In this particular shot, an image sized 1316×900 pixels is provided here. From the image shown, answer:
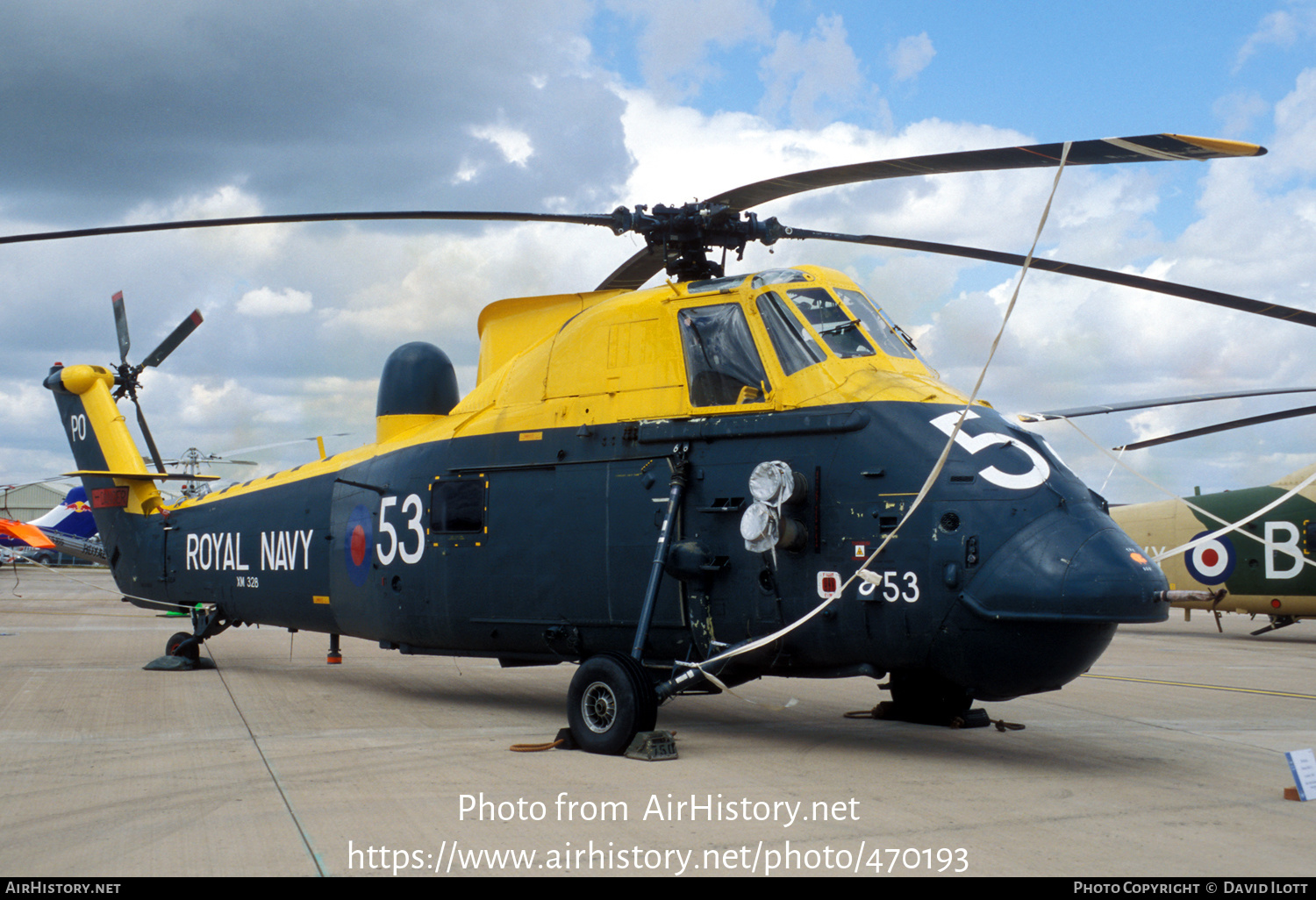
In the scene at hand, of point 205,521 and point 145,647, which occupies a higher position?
point 205,521

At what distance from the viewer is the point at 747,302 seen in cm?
885

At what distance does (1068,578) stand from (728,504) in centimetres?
271

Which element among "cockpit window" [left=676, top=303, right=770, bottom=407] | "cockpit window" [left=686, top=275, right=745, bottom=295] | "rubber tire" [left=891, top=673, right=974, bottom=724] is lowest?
"rubber tire" [left=891, top=673, right=974, bottom=724]

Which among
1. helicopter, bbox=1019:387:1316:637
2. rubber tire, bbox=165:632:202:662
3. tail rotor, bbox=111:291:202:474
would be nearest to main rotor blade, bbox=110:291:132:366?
tail rotor, bbox=111:291:202:474

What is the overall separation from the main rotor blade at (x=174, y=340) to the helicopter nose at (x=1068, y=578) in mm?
13930

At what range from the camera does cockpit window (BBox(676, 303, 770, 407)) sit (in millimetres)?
8773

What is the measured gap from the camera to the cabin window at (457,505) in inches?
408

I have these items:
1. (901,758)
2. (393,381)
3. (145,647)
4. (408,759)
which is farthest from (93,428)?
(901,758)

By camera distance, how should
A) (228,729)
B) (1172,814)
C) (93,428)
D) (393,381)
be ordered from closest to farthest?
(1172,814), (228,729), (393,381), (93,428)

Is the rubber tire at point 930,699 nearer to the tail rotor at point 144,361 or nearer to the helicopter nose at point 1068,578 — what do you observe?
the helicopter nose at point 1068,578

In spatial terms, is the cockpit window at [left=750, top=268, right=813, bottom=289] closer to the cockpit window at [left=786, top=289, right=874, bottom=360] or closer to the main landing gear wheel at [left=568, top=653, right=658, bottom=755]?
the cockpit window at [left=786, top=289, right=874, bottom=360]

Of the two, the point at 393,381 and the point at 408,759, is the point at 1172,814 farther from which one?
the point at 393,381

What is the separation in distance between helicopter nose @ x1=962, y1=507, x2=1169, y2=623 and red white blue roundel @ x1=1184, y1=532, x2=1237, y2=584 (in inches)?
619

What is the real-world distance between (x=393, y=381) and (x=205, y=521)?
397cm
